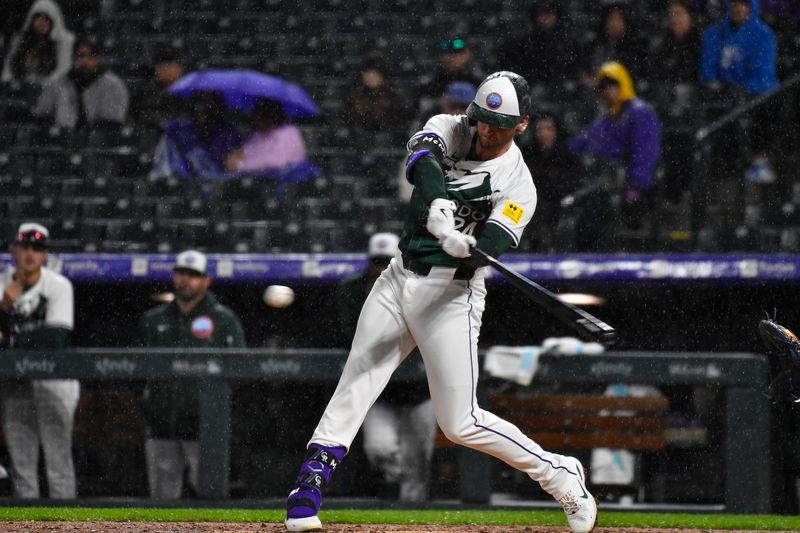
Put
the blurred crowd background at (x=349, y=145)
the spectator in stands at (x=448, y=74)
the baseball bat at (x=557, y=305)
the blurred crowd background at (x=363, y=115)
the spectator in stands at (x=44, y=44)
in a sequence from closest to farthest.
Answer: the baseball bat at (x=557, y=305) < the blurred crowd background at (x=349, y=145) < the blurred crowd background at (x=363, y=115) < the spectator in stands at (x=448, y=74) < the spectator in stands at (x=44, y=44)

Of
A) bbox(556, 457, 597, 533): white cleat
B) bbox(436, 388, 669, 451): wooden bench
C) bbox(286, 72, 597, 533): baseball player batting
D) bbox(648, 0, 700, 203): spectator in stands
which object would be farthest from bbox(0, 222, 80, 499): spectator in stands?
bbox(648, 0, 700, 203): spectator in stands

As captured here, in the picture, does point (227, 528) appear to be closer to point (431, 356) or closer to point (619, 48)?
point (431, 356)

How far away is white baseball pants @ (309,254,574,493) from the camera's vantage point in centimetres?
402

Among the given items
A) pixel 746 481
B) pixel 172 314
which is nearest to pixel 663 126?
pixel 746 481

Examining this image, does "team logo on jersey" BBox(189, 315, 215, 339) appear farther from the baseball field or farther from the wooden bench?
the wooden bench

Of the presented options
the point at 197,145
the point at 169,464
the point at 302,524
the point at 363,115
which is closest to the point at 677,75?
the point at 363,115

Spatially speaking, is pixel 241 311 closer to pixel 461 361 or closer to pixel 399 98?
pixel 399 98

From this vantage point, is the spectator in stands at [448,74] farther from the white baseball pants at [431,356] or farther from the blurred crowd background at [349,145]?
the white baseball pants at [431,356]

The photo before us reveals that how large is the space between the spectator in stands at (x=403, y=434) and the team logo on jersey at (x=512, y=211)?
1.92 meters

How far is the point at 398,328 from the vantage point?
13.4 feet

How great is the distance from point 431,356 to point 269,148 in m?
4.69

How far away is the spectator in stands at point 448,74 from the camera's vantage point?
8.40m

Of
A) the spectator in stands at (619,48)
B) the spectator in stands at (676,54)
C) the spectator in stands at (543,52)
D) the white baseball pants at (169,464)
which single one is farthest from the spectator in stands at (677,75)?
the white baseball pants at (169,464)

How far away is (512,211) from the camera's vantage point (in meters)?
3.98
